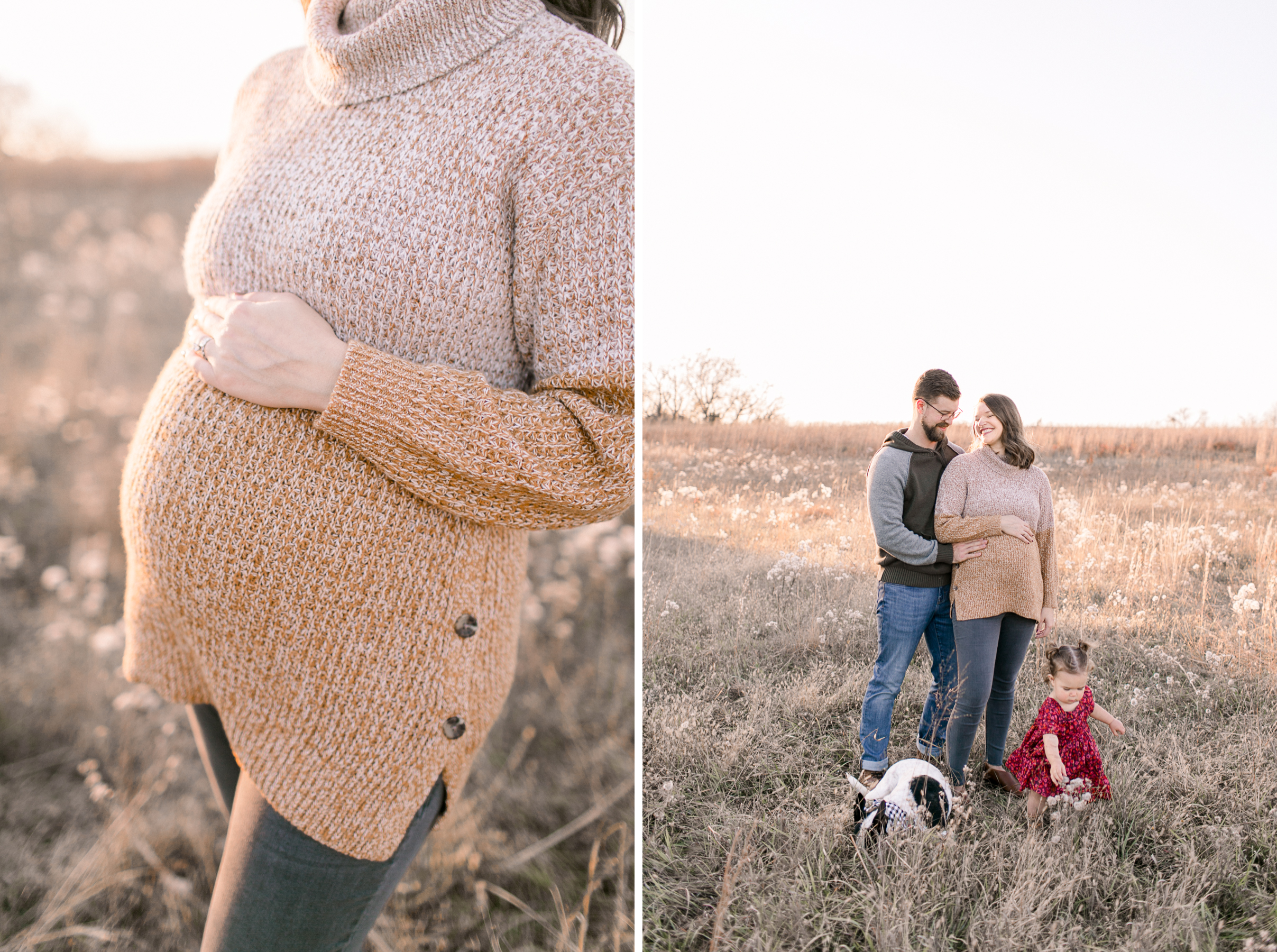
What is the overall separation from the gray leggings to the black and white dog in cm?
4

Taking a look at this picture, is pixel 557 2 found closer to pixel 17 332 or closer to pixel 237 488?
pixel 237 488

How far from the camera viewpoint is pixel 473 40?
0.84m

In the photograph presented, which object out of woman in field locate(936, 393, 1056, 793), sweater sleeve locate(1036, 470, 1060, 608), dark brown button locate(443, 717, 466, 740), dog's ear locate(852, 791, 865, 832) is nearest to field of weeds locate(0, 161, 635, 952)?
dark brown button locate(443, 717, 466, 740)

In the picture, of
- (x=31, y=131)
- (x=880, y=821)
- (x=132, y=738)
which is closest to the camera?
(x=880, y=821)

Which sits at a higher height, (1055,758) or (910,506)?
(910,506)

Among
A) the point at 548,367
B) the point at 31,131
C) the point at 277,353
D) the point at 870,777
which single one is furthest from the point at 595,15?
the point at 31,131

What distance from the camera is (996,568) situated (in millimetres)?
1139

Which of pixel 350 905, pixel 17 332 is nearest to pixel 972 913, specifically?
pixel 350 905

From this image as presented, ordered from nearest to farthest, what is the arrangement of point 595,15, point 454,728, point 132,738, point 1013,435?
1. point 454,728
2. point 595,15
3. point 1013,435
4. point 132,738

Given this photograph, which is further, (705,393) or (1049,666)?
(705,393)

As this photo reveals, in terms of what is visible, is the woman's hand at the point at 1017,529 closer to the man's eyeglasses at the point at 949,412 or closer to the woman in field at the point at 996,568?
the woman in field at the point at 996,568

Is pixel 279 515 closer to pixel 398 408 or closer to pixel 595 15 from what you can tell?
pixel 398 408

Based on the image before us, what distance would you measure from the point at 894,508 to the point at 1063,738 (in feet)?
1.43

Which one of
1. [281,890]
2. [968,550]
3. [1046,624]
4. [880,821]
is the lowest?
[880,821]
